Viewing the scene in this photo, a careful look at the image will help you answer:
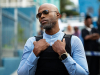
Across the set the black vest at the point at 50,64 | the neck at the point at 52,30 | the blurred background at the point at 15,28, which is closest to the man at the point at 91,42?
the blurred background at the point at 15,28

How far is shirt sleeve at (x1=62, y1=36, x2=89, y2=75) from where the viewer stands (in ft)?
5.48

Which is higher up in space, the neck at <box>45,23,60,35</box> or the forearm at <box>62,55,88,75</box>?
the neck at <box>45,23,60,35</box>

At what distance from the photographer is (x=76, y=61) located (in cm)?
177

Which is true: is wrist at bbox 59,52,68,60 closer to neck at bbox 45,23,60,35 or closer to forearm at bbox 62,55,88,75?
forearm at bbox 62,55,88,75

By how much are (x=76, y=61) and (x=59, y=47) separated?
0.25m

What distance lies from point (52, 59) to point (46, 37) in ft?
0.93

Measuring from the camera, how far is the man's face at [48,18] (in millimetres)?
1820

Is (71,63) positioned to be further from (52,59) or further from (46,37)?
(46,37)

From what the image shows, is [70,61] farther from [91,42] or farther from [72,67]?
[91,42]

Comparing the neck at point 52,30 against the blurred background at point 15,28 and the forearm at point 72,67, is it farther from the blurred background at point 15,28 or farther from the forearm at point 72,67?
the blurred background at point 15,28

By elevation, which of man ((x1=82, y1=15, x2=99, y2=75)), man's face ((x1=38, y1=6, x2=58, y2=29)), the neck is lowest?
man ((x1=82, y1=15, x2=99, y2=75))

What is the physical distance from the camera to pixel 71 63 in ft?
5.48

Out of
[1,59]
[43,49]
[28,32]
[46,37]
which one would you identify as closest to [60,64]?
[43,49]

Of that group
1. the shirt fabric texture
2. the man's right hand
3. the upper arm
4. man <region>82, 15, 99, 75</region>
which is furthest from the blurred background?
the upper arm
